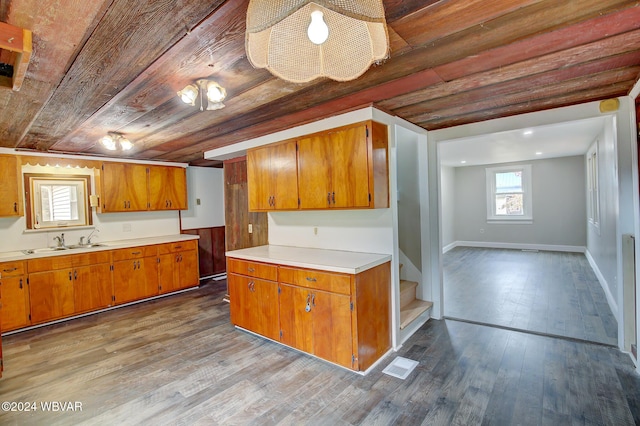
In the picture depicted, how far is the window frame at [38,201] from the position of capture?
4.03 meters

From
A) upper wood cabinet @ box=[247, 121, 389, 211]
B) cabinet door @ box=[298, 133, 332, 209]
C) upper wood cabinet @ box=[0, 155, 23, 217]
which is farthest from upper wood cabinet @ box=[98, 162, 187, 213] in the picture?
cabinet door @ box=[298, 133, 332, 209]

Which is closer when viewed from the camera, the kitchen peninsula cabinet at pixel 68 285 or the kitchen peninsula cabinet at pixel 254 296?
the kitchen peninsula cabinet at pixel 254 296

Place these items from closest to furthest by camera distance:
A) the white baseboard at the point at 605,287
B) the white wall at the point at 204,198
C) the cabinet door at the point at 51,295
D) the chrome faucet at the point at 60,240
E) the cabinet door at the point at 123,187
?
1. the white baseboard at the point at 605,287
2. the cabinet door at the point at 51,295
3. the chrome faucet at the point at 60,240
4. the cabinet door at the point at 123,187
5. the white wall at the point at 204,198

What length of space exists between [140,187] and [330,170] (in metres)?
3.67

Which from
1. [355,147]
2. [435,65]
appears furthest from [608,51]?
[355,147]

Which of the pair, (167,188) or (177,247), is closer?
(177,247)

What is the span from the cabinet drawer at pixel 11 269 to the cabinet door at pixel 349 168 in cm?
380

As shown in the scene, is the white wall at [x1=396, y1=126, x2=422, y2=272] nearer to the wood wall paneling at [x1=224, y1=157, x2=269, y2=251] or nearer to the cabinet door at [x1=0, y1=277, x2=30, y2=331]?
the wood wall paneling at [x1=224, y1=157, x2=269, y2=251]

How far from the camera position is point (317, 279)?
Result: 2600mm

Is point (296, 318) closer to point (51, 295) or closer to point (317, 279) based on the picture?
point (317, 279)

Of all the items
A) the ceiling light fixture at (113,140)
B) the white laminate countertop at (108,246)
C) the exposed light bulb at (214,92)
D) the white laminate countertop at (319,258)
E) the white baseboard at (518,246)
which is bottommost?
the white baseboard at (518,246)

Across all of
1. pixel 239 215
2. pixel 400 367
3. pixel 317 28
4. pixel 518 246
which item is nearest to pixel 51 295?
pixel 239 215

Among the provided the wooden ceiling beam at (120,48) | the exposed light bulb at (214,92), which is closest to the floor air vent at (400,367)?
the exposed light bulb at (214,92)

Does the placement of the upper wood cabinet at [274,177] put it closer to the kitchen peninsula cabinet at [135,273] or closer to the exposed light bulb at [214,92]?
the exposed light bulb at [214,92]
